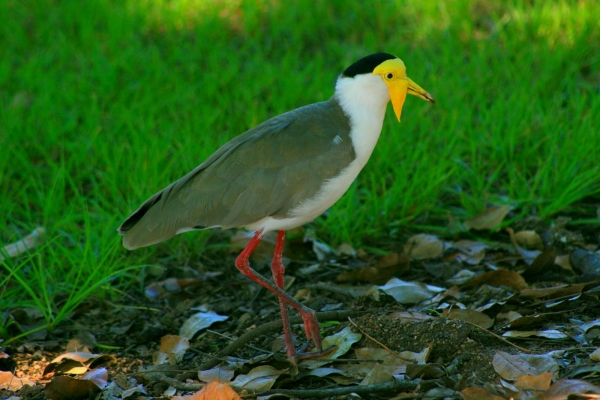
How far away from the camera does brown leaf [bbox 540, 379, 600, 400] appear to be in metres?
2.56

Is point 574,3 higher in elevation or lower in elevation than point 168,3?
lower

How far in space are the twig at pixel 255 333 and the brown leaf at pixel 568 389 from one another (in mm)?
1029

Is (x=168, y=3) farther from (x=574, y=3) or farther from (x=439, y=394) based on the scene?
(x=439, y=394)

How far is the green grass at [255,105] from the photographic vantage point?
→ 4.61m

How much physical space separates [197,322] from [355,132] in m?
1.22

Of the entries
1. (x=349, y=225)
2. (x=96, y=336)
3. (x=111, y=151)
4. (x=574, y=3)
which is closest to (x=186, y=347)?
(x=96, y=336)

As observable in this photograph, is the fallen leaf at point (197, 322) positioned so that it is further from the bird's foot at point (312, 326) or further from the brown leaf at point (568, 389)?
the brown leaf at point (568, 389)

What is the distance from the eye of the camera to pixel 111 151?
5410mm

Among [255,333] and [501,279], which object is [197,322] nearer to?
[255,333]

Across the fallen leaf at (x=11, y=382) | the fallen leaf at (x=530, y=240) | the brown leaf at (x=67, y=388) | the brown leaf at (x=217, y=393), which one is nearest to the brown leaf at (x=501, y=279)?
the fallen leaf at (x=530, y=240)

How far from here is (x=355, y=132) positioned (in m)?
3.56

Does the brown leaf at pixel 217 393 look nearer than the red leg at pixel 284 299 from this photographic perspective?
Yes

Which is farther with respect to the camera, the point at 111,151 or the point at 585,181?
the point at 111,151

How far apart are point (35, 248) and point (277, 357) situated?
1.71 metres
